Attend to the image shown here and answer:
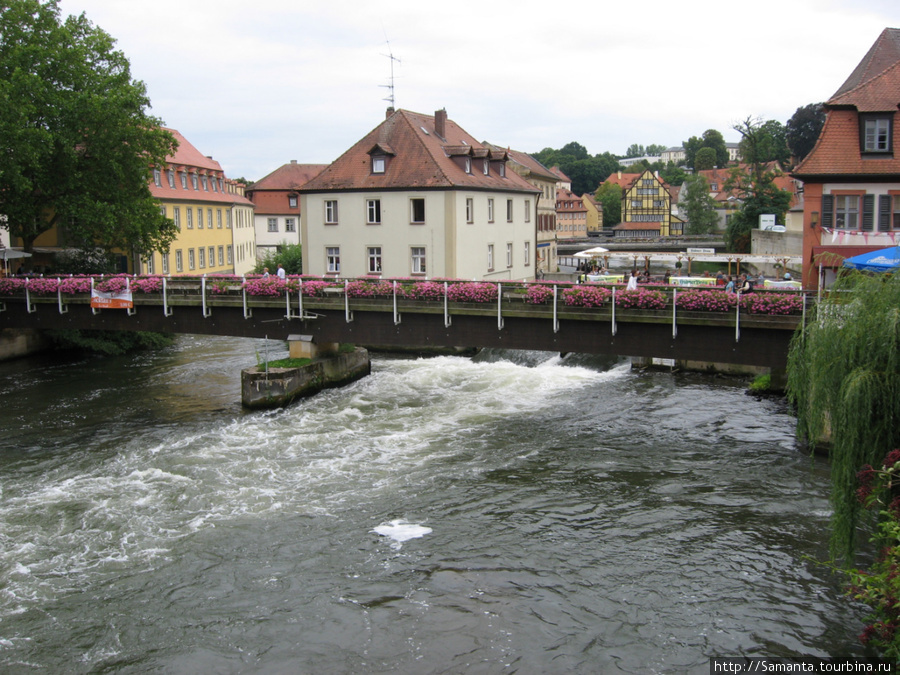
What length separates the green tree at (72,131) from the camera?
3103cm

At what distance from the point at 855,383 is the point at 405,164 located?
101 ft

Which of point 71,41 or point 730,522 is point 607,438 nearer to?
point 730,522

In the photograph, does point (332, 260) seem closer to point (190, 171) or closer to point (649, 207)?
point (190, 171)

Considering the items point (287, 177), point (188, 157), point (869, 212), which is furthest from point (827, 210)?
point (287, 177)

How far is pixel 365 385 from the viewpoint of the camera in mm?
29938

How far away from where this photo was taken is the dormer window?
89.6ft

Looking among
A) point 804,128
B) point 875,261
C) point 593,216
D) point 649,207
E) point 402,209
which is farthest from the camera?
point 593,216

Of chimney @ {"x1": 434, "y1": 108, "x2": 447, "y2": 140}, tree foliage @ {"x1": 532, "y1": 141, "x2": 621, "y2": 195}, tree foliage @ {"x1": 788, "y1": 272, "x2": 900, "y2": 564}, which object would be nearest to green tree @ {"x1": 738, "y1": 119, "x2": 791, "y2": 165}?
chimney @ {"x1": 434, "y1": 108, "x2": 447, "y2": 140}

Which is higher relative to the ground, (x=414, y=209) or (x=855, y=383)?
(x=414, y=209)

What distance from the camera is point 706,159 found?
179750 millimetres

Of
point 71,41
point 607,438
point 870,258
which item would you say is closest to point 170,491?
point 607,438

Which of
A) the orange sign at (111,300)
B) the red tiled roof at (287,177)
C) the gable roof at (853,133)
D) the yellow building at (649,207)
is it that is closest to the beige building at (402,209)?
the orange sign at (111,300)

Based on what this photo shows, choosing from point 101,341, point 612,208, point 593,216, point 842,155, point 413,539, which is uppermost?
point 612,208

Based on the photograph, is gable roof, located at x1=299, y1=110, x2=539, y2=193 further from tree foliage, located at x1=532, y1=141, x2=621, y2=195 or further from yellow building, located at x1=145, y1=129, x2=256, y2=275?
tree foliage, located at x1=532, y1=141, x2=621, y2=195
